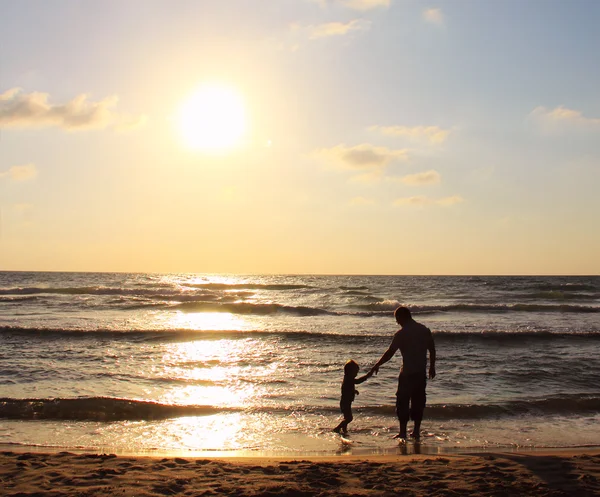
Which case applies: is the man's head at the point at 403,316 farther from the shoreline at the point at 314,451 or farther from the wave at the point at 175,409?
the wave at the point at 175,409

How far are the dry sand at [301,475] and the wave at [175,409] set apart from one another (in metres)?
2.52

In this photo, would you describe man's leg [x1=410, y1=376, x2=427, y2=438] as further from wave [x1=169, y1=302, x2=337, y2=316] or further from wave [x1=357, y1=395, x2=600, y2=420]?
wave [x1=169, y1=302, x2=337, y2=316]

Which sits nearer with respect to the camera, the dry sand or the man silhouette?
the dry sand

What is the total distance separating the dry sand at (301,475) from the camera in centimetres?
502

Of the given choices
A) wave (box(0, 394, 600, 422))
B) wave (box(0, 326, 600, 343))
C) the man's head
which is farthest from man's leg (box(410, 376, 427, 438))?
wave (box(0, 326, 600, 343))

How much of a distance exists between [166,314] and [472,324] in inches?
627

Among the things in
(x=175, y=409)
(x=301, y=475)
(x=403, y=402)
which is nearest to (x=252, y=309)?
(x=175, y=409)

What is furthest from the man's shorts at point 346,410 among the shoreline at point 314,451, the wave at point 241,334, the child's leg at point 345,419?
the wave at point 241,334

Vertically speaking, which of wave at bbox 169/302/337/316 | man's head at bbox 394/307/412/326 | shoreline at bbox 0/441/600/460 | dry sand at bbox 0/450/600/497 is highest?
man's head at bbox 394/307/412/326

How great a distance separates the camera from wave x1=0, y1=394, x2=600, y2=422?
8.70 m

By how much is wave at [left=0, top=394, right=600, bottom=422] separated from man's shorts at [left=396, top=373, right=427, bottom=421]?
1733 millimetres

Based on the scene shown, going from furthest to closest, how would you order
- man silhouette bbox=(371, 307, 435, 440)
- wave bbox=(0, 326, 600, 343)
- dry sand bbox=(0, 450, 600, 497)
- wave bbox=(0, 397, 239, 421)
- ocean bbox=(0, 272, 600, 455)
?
wave bbox=(0, 326, 600, 343) → wave bbox=(0, 397, 239, 421) → ocean bbox=(0, 272, 600, 455) → man silhouette bbox=(371, 307, 435, 440) → dry sand bbox=(0, 450, 600, 497)

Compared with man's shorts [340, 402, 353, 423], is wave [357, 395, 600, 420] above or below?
below

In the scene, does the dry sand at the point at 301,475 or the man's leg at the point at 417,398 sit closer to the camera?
the dry sand at the point at 301,475
